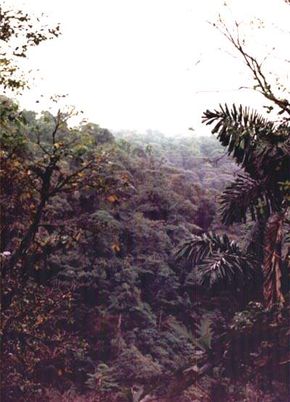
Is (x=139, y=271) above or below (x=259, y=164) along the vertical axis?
below

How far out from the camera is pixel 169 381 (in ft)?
55.4

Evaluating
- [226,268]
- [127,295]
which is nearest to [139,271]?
[127,295]

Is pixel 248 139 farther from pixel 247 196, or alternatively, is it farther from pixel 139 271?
pixel 139 271

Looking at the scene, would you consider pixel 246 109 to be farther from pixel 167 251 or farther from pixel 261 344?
pixel 167 251

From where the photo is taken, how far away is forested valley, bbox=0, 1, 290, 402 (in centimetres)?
865

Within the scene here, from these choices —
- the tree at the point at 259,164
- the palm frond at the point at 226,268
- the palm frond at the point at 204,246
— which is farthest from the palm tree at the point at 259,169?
the palm frond at the point at 204,246

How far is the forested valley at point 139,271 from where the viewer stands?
8.65 m

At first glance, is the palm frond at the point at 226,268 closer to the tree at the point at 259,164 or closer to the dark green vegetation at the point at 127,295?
the dark green vegetation at the point at 127,295

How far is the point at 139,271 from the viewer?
2161 centimetres

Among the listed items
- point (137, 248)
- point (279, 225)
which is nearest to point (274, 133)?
point (279, 225)

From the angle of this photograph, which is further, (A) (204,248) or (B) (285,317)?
(A) (204,248)

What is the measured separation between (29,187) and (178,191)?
1944 centimetres

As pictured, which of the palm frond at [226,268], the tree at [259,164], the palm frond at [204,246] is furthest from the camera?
the palm frond at [204,246]

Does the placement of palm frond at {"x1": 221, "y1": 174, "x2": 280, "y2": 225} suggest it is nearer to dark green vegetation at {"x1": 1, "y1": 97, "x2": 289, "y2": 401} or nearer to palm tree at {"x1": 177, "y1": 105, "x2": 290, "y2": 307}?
palm tree at {"x1": 177, "y1": 105, "x2": 290, "y2": 307}
